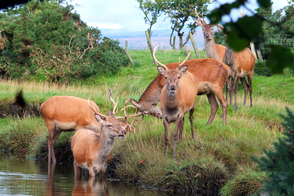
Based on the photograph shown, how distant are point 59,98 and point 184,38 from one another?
114ft

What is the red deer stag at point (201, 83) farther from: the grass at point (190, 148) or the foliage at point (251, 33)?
the foliage at point (251, 33)

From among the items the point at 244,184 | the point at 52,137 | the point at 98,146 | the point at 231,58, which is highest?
the point at 231,58

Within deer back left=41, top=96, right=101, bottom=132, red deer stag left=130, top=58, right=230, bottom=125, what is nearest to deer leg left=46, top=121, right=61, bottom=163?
deer back left=41, top=96, right=101, bottom=132

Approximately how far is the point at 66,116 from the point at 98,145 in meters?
2.20

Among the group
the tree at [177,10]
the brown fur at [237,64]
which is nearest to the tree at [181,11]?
the tree at [177,10]

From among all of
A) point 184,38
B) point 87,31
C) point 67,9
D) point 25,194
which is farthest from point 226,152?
point 184,38

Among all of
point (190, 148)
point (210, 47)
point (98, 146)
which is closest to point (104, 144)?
A: point (98, 146)

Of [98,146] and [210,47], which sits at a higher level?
[210,47]

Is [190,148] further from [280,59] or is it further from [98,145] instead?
[280,59]

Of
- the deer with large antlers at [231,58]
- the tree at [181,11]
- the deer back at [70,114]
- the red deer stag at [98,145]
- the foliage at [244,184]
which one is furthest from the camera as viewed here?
the tree at [181,11]

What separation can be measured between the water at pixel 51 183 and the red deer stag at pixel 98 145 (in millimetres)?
319

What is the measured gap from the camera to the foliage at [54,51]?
21.6 m

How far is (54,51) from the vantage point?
2208 cm

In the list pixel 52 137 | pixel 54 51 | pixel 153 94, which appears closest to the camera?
pixel 52 137
